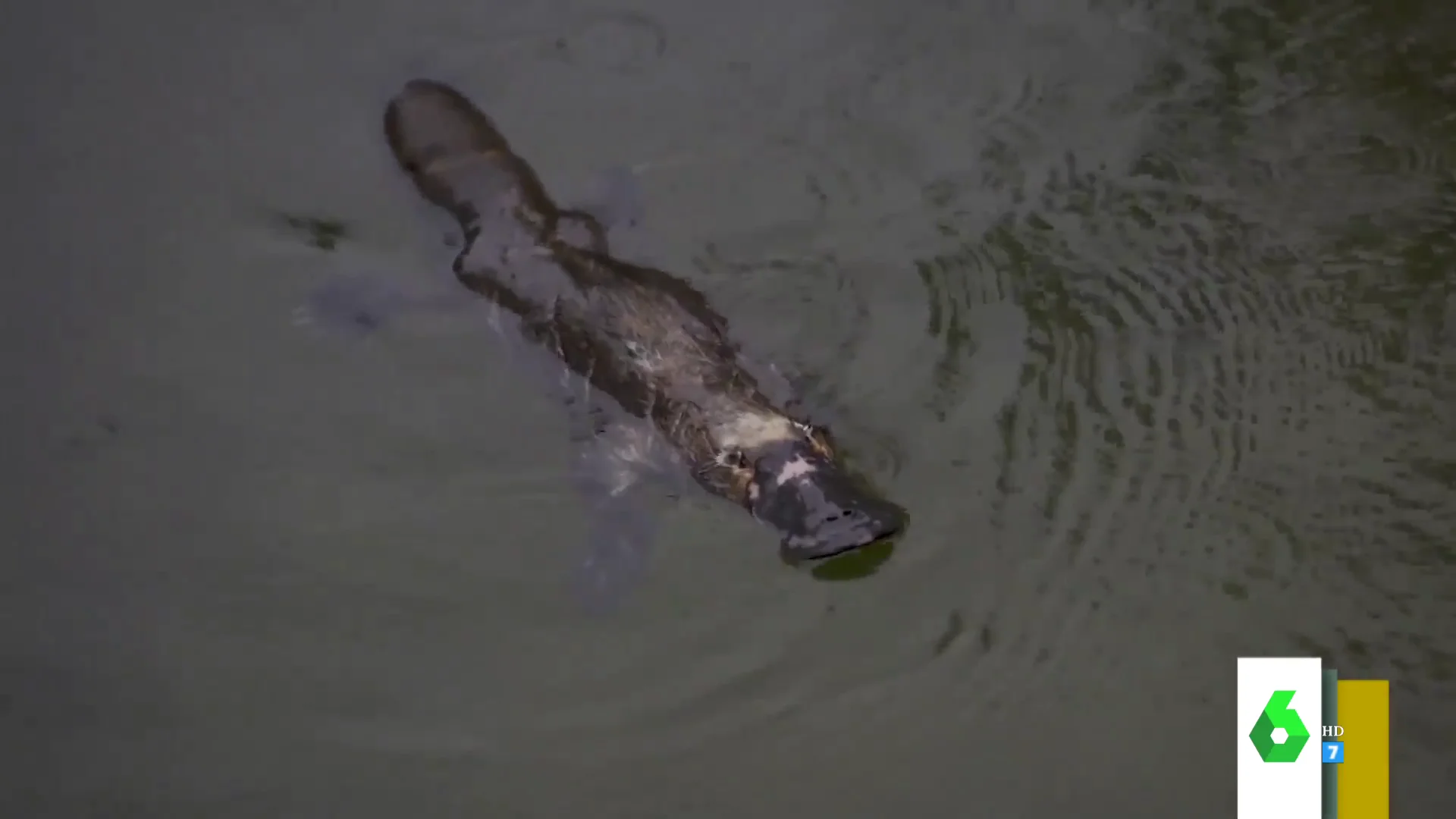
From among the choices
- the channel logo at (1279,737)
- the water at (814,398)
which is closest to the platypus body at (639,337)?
the water at (814,398)

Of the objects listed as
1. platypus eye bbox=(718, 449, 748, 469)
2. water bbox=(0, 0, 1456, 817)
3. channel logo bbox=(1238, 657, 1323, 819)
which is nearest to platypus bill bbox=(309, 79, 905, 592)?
platypus eye bbox=(718, 449, 748, 469)

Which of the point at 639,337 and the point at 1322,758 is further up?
the point at 639,337

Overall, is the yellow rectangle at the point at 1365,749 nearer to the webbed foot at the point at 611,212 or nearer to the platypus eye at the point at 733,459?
the platypus eye at the point at 733,459

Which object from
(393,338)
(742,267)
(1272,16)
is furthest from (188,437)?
(1272,16)

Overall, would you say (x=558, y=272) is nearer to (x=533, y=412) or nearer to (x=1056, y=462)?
(x=533, y=412)

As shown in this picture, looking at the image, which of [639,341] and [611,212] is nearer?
[639,341]

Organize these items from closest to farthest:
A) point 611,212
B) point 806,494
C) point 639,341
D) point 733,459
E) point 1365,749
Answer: point 1365,749, point 806,494, point 733,459, point 639,341, point 611,212

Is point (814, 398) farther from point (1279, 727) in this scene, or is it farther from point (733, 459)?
point (1279, 727)

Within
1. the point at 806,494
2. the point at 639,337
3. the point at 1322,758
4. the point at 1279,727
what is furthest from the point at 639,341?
the point at 1322,758
